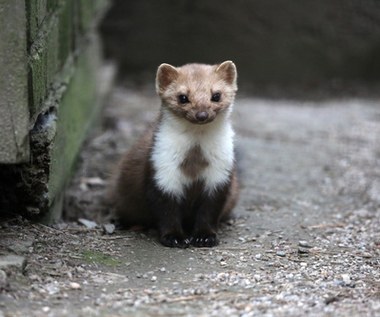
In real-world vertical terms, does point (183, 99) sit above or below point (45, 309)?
above

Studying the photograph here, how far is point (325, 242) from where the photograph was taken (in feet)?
16.7

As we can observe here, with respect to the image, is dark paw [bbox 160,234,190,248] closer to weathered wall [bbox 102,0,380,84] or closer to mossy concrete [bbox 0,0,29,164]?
mossy concrete [bbox 0,0,29,164]

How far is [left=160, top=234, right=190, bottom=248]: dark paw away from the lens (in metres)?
4.92

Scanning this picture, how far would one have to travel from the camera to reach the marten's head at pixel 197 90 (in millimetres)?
4875

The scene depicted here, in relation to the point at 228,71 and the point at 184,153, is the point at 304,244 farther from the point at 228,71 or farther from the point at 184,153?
the point at 228,71

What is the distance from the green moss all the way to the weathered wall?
6334 mm

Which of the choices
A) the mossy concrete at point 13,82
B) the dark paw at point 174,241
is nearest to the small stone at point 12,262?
the mossy concrete at point 13,82

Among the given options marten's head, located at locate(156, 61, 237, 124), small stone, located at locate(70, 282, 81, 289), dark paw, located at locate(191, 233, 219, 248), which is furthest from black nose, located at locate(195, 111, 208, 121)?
small stone, located at locate(70, 282, 81, 289)

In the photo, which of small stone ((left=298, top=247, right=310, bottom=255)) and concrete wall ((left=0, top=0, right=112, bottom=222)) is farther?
small stone ((left=298, top=247, right=310, bottom=255))

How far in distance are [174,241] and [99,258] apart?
61 centimetres

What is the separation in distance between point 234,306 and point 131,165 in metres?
1.93

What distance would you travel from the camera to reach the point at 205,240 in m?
4.99

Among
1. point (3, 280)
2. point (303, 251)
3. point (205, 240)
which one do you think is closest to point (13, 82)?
point (3, 280)

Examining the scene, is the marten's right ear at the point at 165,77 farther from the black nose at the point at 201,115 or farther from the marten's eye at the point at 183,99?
the black nose at the point at 201,115
